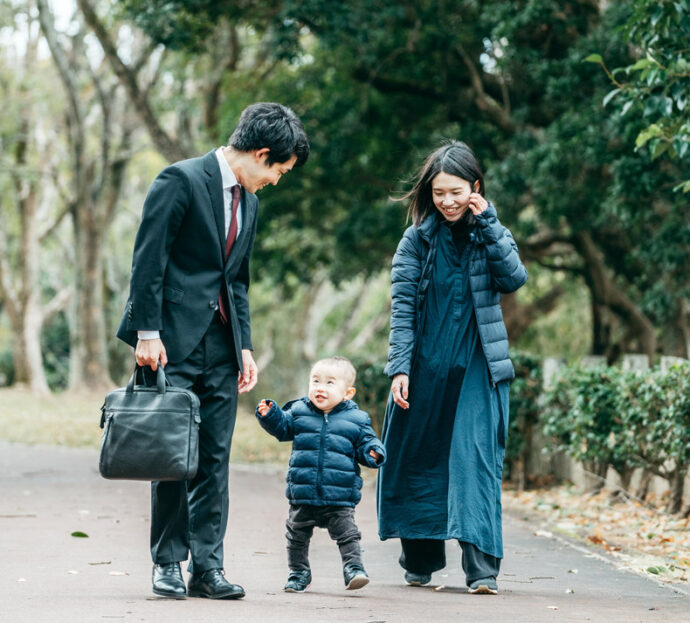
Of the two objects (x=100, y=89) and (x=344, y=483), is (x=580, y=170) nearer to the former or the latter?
(x=344, y=483)

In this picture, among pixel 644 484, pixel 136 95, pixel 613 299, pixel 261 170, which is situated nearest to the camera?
pixel 261 170

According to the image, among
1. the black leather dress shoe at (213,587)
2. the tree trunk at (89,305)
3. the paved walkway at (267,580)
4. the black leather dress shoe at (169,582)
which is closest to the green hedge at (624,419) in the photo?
the paved walkway at (267,580)

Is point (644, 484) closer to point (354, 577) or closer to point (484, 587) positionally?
point (484, 587)

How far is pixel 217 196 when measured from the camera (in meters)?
4.86

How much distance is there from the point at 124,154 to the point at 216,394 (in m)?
24.3

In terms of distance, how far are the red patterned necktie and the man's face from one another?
6 centimetres

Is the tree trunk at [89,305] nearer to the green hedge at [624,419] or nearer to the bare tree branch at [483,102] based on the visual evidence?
the bare tree branch at [483,102]

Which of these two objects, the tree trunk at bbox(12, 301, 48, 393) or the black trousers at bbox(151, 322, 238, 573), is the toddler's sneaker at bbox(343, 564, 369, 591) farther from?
the tree trunk at bbox(12, 301, 48, 393)

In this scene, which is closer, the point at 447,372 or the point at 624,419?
the point at 447,372

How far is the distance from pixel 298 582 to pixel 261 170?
188 centimetres

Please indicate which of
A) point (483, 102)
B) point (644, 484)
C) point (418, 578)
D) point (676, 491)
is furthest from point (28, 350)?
point (418, 578)

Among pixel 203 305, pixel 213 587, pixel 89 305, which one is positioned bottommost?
pixel 213 587

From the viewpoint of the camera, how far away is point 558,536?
7.52 metres

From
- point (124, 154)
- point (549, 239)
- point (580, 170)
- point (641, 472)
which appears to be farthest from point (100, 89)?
point (641, 472)
